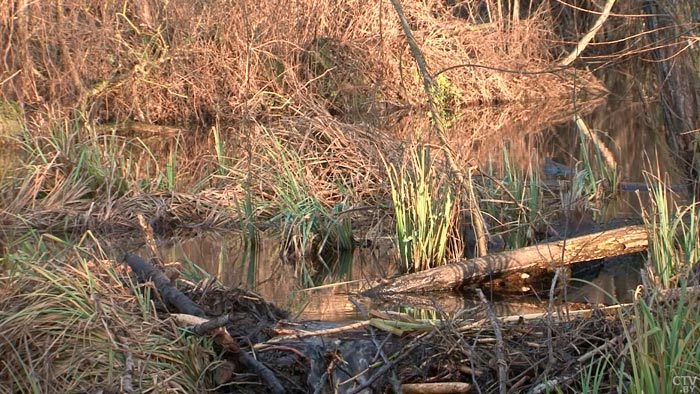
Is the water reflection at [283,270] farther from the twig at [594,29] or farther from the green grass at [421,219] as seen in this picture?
the twig at [594,29]

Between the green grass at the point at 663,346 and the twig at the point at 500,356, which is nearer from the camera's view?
the green grass at the point at 663,346

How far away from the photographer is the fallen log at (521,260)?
18.7 feet

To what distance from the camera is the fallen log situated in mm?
5703

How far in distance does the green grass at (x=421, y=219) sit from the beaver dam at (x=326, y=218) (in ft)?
0.06

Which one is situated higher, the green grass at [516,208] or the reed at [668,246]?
the reed at [668,246]

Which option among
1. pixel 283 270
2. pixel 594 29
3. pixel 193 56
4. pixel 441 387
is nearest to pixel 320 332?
pixel 441 387

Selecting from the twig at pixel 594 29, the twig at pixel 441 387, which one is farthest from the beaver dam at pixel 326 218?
the twig at pixel 594 29

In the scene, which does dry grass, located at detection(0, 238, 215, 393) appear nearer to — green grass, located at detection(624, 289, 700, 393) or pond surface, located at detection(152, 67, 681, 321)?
pond surface, located at detection(152, 67, 681, 321)

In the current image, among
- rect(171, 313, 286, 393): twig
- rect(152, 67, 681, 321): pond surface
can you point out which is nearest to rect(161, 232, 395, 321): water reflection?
rect(152, 67, 681, 321): pond surface

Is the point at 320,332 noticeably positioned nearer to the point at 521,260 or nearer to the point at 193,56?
the point at 521,260

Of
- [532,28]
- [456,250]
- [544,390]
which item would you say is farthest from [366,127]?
[532,28]

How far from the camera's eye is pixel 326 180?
819 centimetres

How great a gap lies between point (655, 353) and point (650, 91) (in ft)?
35.1

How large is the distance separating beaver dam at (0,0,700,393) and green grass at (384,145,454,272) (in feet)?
0.06
